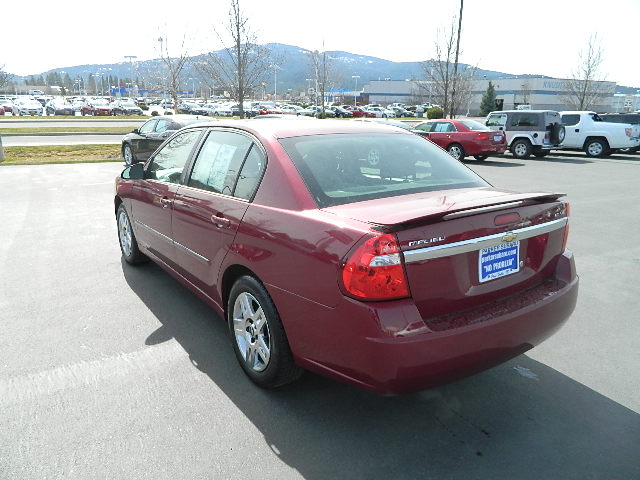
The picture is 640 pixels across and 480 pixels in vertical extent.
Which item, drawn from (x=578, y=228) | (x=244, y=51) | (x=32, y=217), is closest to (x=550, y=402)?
(x=578, y=228)

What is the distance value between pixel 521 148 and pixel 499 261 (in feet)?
60.0

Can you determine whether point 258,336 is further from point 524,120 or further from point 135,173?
point 524,120

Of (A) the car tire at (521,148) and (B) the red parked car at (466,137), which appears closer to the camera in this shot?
(B) the red parked car at (466,137)

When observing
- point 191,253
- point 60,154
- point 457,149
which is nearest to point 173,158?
point 191,253

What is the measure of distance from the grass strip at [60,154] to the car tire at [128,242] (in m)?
→ 11.3

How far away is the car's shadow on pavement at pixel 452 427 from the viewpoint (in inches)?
95.7

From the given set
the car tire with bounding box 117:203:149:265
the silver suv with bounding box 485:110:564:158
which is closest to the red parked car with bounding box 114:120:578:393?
the car tire with bounding box 117:203:149:265

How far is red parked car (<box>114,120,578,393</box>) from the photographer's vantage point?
234cm

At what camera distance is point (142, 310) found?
4344mm

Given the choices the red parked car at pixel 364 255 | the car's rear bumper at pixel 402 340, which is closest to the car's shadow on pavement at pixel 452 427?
the red parked car at pixel 364 255

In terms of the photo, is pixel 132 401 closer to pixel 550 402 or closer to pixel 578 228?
pixel 550 402

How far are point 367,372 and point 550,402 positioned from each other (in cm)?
137

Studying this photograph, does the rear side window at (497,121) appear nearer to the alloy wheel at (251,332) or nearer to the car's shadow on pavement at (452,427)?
the car's shadow on pavement at (452,427)

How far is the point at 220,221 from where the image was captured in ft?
10.9
